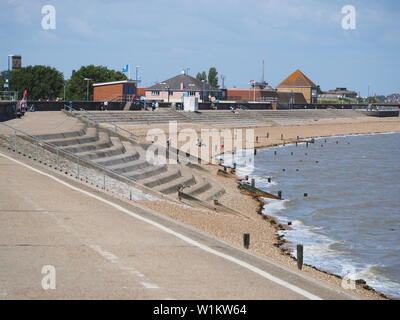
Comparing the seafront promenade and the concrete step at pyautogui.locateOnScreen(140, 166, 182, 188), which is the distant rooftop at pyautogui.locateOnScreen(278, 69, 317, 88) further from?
the seafront promenade

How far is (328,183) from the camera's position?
41094 mm

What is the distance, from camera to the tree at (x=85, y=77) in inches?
4085

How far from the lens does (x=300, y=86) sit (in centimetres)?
15025

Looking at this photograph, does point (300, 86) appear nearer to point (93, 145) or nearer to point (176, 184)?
point (93, 145)

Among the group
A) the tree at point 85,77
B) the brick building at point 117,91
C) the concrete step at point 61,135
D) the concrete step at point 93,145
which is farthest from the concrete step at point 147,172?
the tree at point 85,77

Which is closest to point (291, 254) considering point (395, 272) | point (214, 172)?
point (395, 272)

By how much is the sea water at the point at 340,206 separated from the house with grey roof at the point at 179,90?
164ft

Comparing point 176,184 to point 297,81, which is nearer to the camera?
point 176,184

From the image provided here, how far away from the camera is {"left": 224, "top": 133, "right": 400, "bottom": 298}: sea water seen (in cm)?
2120

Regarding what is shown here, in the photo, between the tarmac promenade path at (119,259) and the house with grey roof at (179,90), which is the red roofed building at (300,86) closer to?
the house with grey roof at (179,90)

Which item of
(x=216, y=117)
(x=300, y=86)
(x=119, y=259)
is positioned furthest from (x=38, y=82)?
(x=119, y=259)

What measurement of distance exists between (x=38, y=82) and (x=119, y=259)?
94879mm

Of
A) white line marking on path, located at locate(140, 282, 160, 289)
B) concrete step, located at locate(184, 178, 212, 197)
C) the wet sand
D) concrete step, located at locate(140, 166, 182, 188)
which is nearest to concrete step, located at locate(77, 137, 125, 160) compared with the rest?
concrete step, located at locate(140, 166, 182, 188)
